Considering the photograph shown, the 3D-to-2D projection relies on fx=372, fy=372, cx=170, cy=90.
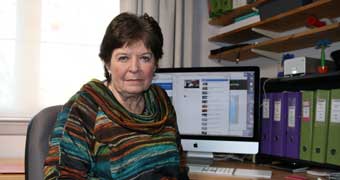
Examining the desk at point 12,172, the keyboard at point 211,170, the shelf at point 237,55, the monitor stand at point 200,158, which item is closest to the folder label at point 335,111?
the keyboard at point 211,170

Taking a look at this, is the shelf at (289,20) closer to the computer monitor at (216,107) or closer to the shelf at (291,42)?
the shelf at (291,42)

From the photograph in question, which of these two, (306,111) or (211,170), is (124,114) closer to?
(211,170)

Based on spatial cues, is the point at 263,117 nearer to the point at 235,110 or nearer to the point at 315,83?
the point at 235,110

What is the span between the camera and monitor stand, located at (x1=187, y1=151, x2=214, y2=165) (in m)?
1.74

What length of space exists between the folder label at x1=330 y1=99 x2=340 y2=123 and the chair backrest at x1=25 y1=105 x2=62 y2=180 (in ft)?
3.48

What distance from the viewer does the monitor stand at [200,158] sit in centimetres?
174

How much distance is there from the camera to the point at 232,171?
1.54m

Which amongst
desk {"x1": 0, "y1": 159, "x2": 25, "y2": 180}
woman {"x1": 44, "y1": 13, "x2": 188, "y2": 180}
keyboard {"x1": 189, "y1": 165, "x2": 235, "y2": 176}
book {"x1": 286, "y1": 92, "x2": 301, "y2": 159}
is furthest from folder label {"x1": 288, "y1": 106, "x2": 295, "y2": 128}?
desk {"x1": 0, "y1": 159, "x2": 25, "y2": 180}

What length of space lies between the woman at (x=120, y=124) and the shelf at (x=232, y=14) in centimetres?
102

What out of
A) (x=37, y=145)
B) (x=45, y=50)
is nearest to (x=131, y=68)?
(x=37, y=145)

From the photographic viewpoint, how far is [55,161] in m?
1.05

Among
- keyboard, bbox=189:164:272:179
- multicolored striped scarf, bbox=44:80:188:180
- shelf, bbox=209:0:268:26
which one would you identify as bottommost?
keyboard, bbox=189:164:272:179

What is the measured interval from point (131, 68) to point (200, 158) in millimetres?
763

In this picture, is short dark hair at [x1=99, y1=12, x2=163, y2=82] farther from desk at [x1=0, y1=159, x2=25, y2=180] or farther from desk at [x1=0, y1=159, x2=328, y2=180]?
desk at [x1=0, y1=159, x2=25, y2=180]
